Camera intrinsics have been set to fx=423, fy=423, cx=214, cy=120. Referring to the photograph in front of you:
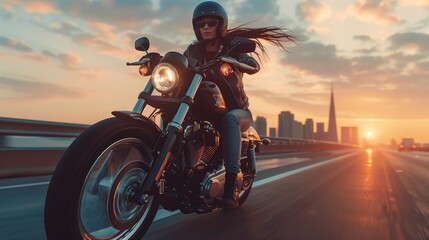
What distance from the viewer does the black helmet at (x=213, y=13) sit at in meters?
3.96

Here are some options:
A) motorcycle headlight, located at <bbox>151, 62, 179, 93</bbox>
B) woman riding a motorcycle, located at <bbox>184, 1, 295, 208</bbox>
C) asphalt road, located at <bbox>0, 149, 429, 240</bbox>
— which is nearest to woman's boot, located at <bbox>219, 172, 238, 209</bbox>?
woman riding a motorcycle, located at <bbox>184, 1, 295, 208</bbox>

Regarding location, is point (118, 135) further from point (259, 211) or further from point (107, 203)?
point (259, 211)

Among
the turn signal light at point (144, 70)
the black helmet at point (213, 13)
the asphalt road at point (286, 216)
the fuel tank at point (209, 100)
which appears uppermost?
the black helmet at point (213, 13)

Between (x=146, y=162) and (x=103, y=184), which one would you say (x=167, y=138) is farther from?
(x=103, y=184)

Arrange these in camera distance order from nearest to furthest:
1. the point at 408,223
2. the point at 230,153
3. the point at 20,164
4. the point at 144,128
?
the point at 144,128 → the point at 230,153 → the point at 408,223 → the point at 20,164

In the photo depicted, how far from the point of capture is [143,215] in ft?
10.1

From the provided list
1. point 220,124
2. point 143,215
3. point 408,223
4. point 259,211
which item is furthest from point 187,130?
point 408,223

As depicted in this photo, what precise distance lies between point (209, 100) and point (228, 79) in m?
0.47

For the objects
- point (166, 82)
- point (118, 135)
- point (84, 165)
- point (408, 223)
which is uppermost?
point (166, 82)

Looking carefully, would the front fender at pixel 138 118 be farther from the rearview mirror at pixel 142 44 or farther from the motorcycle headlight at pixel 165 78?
the rearview mirror at pixel 142 44

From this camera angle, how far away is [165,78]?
3225 mm

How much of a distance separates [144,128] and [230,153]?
1.11 m

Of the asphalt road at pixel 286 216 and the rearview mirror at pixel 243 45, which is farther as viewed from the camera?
the asphalt road at pixel 286 216

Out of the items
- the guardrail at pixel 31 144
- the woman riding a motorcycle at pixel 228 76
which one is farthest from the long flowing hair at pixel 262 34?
the guardrail at pixel 31 144
